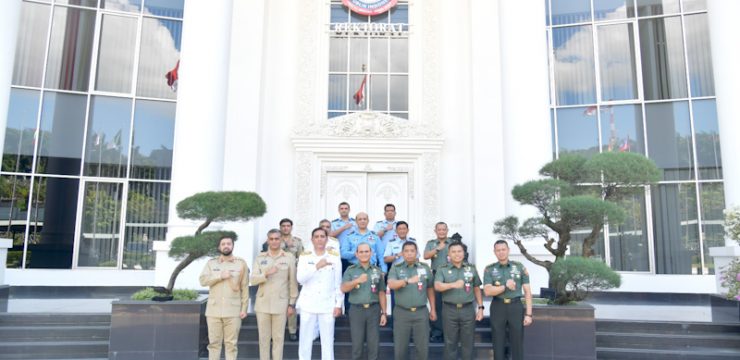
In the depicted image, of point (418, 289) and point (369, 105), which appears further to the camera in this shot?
point (369, 105)

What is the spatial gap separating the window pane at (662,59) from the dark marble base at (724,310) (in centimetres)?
477

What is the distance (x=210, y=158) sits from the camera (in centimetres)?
816

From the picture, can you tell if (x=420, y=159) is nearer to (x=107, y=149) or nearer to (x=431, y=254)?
(x=431, y=254)

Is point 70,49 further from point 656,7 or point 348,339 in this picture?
point 656,7

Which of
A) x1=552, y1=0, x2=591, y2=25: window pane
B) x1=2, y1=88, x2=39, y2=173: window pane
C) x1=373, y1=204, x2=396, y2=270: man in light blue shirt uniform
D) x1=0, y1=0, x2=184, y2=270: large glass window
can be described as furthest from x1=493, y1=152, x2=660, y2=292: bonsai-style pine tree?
x1=2, y1=88, x2=39, y2=173: window pane

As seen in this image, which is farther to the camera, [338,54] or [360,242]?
[338,54]

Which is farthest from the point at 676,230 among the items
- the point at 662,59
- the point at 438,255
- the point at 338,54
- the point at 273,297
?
the point at 273,297

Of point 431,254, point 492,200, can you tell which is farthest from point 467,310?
point 492,200

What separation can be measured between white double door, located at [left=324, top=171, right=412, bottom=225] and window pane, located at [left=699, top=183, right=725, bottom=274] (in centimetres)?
585

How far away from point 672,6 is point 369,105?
674 centimetres

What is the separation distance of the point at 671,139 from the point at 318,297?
8630 millimetres

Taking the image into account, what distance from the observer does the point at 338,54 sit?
10.7 meters

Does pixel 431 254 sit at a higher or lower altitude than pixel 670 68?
lower

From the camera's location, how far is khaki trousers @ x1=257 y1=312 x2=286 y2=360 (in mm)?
5301
